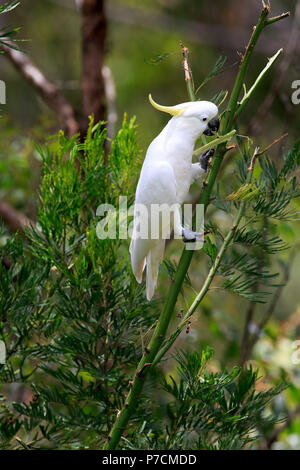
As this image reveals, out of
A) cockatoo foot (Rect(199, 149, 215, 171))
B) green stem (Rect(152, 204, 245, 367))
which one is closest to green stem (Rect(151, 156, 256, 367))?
green stem (Rect(152, 204, 245, 367))

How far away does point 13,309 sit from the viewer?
814 mm

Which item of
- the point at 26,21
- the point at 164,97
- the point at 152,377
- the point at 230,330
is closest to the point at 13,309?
the point at 152,377

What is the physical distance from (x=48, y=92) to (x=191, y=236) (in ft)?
4.25

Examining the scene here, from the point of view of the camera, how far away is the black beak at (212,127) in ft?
2.76

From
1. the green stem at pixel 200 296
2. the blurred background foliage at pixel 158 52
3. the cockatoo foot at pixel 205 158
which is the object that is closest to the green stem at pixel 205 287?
the green stem at pixel 200 296

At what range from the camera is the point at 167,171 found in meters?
0.79

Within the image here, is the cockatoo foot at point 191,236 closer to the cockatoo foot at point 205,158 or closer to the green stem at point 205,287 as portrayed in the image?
the green stem at point 205,287

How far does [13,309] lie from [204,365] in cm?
28

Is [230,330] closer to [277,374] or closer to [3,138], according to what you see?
[277,374]

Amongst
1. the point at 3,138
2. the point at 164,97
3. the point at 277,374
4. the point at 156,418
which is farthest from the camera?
the point at 164,97

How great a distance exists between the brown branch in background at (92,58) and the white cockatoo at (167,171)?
0.98 metres

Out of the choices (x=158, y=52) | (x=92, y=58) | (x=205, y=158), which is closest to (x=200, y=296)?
(x=205, y=158)

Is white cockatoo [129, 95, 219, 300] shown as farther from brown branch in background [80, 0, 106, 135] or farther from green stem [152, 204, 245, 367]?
brown branch in background [80, 0, 106, 135]

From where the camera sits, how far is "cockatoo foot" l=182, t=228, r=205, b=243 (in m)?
0.75
